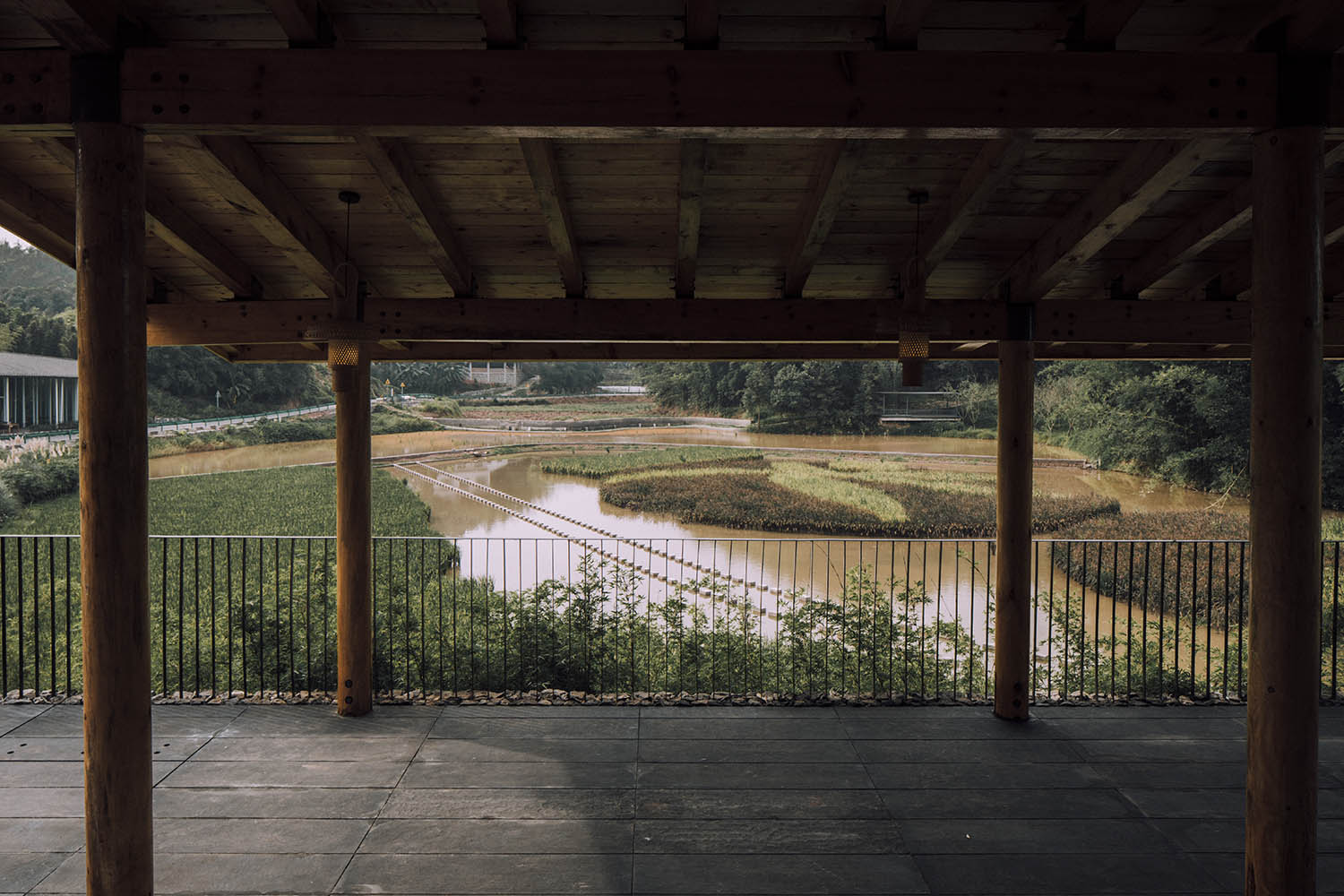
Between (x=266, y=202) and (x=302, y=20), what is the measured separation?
4.53 feet

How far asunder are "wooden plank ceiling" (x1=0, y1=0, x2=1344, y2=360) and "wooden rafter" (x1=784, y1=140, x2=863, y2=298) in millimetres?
15

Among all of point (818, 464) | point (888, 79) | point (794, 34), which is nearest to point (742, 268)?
point (794, 34)

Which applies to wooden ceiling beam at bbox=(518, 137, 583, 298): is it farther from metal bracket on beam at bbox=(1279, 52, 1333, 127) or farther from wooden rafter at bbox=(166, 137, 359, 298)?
metal bracket on beam at bbox=(1279, 52, 1333, 127)

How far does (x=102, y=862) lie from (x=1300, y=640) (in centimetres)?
386

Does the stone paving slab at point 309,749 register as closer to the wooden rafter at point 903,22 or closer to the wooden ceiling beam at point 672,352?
the wooden ceiling beam at point 672,352

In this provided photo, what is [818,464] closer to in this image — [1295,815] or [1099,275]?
[1099,275]

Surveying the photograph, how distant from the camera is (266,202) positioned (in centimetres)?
393

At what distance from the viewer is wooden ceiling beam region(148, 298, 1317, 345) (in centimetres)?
509

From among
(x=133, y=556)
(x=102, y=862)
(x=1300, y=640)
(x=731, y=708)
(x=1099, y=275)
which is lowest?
(x=731, y=708)

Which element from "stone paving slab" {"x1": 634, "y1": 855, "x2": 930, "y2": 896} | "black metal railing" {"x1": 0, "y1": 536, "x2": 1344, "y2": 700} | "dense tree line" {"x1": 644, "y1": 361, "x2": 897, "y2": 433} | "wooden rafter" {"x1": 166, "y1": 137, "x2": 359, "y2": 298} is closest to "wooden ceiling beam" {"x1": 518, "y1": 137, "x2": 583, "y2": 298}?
"wooden rafter" {"x1": 166, "y1": 137, "x2": 359, "y2": 298}

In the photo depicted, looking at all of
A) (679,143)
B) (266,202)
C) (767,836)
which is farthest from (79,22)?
(767,836)

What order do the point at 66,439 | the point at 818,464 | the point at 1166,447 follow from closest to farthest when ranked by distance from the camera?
the point at 1166,447 → the point at 66,439 → the point at 818,464

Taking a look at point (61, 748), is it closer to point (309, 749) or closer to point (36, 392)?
point (309, 749)

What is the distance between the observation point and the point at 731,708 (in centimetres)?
543
